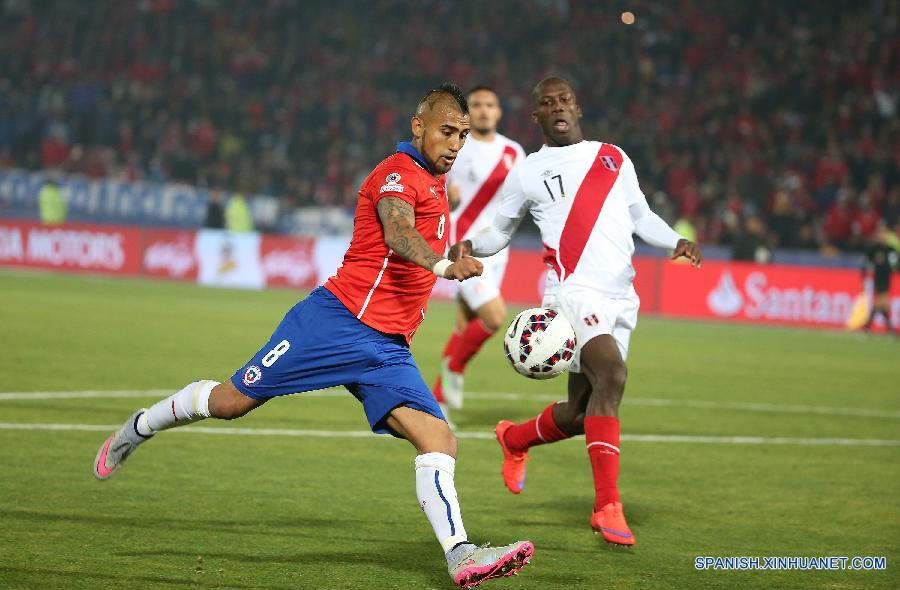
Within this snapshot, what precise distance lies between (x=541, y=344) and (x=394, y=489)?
1.60 metres

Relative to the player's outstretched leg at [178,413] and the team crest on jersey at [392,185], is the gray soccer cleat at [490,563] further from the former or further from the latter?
the team crest on jersey at [392,185]

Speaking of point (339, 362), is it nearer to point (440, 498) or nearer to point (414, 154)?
point (440, 498)

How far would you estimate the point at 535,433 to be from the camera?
735 cm

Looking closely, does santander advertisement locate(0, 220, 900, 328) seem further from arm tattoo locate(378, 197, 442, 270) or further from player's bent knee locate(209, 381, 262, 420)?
arm tattoo locate(378, 197, 442, 270)

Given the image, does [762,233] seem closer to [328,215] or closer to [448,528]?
[328,215]

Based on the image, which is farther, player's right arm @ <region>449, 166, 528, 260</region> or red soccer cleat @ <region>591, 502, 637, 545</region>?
player's right arm @ <region>449, 166, 528, 260</region>

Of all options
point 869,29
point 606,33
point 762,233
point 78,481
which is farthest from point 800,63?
point 78,481

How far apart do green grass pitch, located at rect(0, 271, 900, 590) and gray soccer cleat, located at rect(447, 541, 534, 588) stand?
1.55 ft

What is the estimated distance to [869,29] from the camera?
105 feet

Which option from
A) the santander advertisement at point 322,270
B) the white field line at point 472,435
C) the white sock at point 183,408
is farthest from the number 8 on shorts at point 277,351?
the santander advertisement at point 322,270

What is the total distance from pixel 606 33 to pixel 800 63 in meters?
5.69

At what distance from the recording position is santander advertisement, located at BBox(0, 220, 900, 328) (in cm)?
2448

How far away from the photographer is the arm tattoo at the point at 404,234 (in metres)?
5.20

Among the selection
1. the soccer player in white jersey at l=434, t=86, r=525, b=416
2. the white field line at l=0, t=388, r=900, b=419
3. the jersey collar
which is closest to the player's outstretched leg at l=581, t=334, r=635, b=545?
the jersey collar
